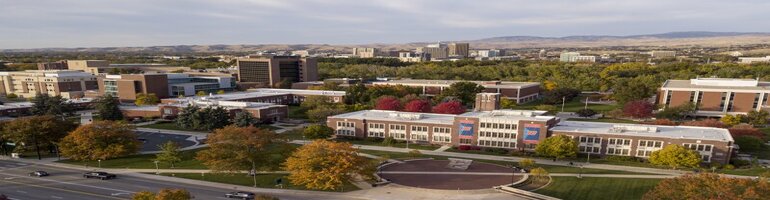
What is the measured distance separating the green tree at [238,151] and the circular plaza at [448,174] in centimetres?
1545

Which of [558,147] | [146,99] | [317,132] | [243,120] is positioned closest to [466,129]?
[558,147]

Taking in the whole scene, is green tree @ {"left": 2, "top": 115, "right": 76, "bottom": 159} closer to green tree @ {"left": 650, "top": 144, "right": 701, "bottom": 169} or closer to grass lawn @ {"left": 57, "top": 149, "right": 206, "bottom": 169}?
grass lawn @ {"left": 57, "top": 149, "right": 206, "bottom": 169}

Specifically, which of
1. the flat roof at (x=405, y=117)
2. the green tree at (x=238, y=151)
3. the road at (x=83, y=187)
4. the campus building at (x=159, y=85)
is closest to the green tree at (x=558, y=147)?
the flat roof at (x=405, y=117)

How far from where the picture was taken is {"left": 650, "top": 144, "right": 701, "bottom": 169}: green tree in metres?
58.0

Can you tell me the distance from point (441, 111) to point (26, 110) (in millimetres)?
97540

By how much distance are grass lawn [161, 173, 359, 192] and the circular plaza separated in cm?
771

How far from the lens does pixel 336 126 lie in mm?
84750

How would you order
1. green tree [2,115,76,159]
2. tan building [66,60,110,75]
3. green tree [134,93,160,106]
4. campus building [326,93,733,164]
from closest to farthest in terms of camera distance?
campus building [326,93,733,164] → green tree [2,115,76,159] → green tree [134,93,160,106] → tan building [66,60,110,75]

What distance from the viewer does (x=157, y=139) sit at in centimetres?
8406

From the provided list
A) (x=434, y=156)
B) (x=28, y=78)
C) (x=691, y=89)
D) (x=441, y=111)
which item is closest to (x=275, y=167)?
(x=434, y=156)

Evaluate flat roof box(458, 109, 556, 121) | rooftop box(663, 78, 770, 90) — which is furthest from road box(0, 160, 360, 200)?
rooftop box(663, 78, 770, 90)

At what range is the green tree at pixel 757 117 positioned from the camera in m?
89.3

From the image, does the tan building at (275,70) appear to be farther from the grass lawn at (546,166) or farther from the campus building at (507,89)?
the grass lawn at (546,166)

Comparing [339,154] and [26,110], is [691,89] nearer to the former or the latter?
[339,154]
